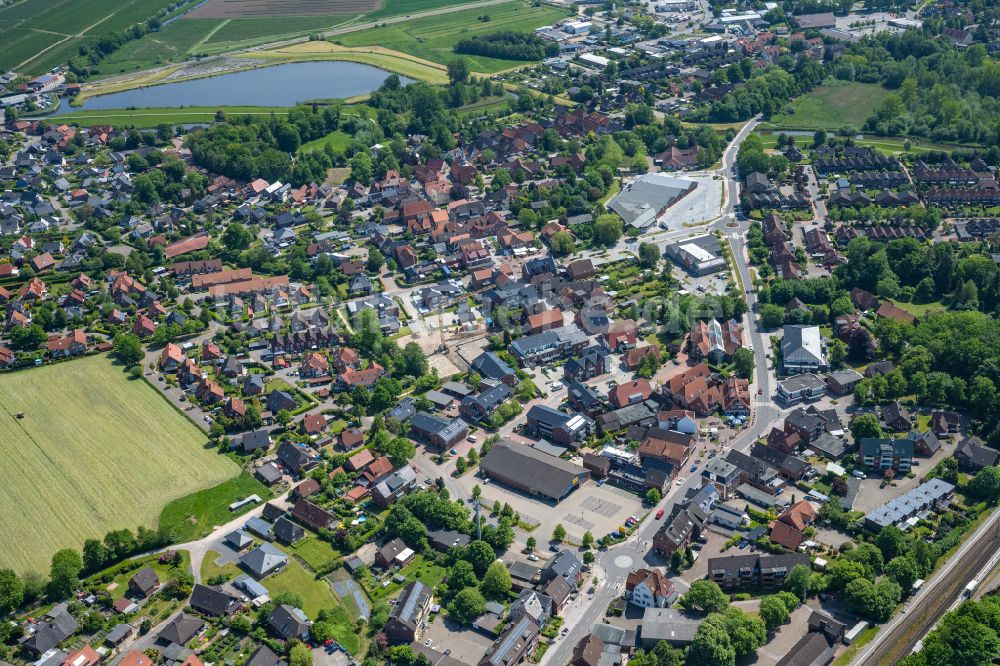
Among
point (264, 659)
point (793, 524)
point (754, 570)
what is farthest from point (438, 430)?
point (793, 524)

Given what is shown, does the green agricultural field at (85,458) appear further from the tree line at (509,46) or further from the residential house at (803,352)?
the tree line at (509,46)

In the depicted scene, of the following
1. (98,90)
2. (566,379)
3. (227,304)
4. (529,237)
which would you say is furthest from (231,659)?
(98,90)

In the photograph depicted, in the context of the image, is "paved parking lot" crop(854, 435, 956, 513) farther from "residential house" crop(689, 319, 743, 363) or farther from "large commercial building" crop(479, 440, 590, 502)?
"large commercial building" crop(479, 440, 590, 502)

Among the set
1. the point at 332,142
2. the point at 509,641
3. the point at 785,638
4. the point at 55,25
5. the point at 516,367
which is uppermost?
the point at 55,25

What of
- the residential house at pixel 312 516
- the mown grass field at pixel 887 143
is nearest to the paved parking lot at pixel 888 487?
the residential house at pixel 312 516

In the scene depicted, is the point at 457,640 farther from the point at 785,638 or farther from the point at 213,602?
the point at 785,638
